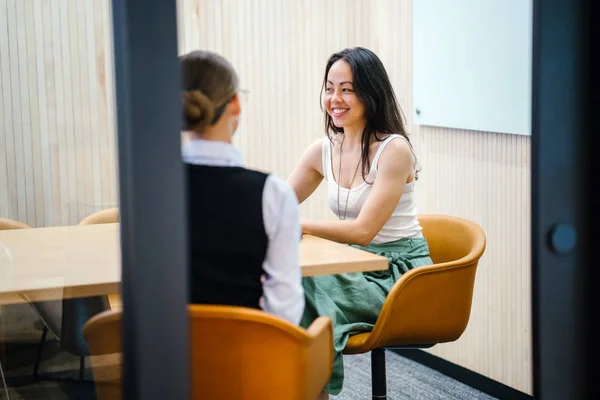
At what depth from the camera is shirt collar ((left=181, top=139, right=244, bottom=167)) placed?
1493mm

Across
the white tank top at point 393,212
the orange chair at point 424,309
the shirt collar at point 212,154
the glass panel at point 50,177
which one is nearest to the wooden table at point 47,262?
→ the glass panel at point 50,177

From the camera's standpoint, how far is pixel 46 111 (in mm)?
1709

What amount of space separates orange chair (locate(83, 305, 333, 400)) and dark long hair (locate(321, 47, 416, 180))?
934mm

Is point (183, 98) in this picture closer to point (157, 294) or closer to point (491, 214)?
point (157, 294)

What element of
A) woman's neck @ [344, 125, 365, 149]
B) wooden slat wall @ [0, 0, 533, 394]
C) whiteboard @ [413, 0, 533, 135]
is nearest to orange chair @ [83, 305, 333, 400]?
wooden slat wall @ [0, 0, 533, 394]

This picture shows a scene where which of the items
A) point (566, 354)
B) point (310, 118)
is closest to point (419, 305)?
point (566, 354)

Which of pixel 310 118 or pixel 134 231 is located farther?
pixel 310 118

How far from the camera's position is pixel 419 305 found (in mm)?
2297

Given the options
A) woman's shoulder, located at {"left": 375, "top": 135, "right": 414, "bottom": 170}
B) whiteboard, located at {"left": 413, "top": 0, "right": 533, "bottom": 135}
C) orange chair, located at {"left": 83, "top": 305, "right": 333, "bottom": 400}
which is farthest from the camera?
whiteboard, located at {"left": 413, "top": 0, "right": 533, "bottom": 135}

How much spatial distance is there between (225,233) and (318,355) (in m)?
0.32

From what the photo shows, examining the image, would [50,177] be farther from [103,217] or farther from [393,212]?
[393,212]

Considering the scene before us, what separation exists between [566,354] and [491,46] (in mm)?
1485

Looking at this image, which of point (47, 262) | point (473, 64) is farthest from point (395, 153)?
point (47, 262)

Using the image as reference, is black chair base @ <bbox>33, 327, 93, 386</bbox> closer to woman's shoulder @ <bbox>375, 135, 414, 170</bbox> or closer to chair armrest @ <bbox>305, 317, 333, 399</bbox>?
chair armrest @ <bbox>305, 317, 333, 399</bbox>
